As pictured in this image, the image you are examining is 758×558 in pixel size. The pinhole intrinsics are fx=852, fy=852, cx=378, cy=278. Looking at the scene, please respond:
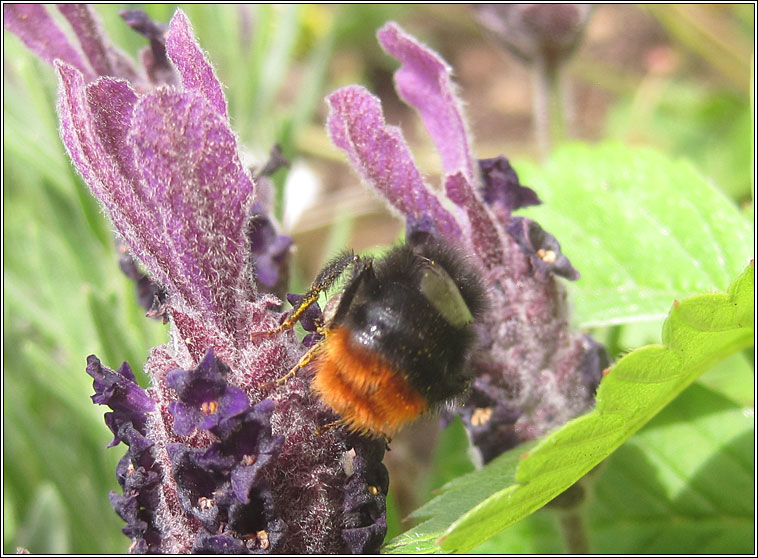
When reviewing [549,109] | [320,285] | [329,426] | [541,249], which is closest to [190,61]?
[320,285]

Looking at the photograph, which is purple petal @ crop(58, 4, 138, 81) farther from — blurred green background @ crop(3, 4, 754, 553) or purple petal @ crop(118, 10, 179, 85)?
blurred green background @ crop(3, 4, 754, 553)

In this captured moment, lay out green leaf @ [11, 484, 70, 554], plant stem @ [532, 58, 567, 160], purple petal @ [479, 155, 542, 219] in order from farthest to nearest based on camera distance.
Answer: plant stem @ [532, 58, 567, 160], green leaf @ [11, 484, 70, 554], purple petal @ [479, 155, 542, 219]

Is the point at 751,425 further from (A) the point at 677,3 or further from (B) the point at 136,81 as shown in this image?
(A) the point at 677,3

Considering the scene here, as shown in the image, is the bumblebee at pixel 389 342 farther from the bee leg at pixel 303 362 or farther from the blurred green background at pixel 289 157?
the blurred green background at pixel 289 157

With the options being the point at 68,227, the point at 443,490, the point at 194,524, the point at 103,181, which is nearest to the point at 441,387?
the point at 443,490

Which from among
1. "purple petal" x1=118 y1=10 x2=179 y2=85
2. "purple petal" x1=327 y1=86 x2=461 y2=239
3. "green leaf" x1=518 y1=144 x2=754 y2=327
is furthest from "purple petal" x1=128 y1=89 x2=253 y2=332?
"green leaf" x1=518 y1=144 x2=754 y2=327

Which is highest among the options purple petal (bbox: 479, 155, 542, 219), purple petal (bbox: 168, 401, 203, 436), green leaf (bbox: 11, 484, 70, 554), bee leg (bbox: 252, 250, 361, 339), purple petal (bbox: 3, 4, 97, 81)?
purple petal (bbox: 3, 4, 97, 81)

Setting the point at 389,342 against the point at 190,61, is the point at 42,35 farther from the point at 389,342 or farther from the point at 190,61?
the point at 389,342

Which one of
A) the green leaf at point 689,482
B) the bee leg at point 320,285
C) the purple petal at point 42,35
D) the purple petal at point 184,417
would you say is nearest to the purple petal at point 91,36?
the purple petal at point 42,35
